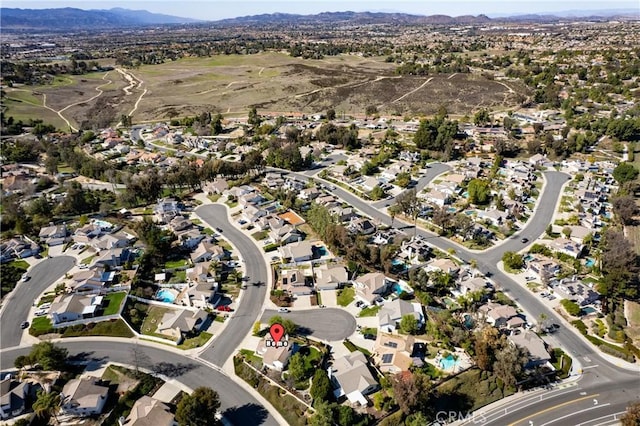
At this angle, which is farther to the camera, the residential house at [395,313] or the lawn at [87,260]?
the lawn at [87,260]

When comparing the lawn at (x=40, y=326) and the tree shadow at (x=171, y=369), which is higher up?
the lawn at (x=40, y=326)

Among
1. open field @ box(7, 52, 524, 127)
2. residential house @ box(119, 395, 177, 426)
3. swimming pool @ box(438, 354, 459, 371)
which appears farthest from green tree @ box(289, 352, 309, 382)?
open field @ box(7, 52, 524, 127)

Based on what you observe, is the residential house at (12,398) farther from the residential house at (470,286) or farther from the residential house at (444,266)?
the residential house at (470,286)

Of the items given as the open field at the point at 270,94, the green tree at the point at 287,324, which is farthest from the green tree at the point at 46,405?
the open field at the point at 270,94

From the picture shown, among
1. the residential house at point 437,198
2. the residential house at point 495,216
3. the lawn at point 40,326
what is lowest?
the lawn at point 40,326

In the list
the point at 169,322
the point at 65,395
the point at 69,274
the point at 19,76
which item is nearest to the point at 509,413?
the point at 169,322

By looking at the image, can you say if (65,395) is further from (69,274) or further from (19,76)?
(19,76)
